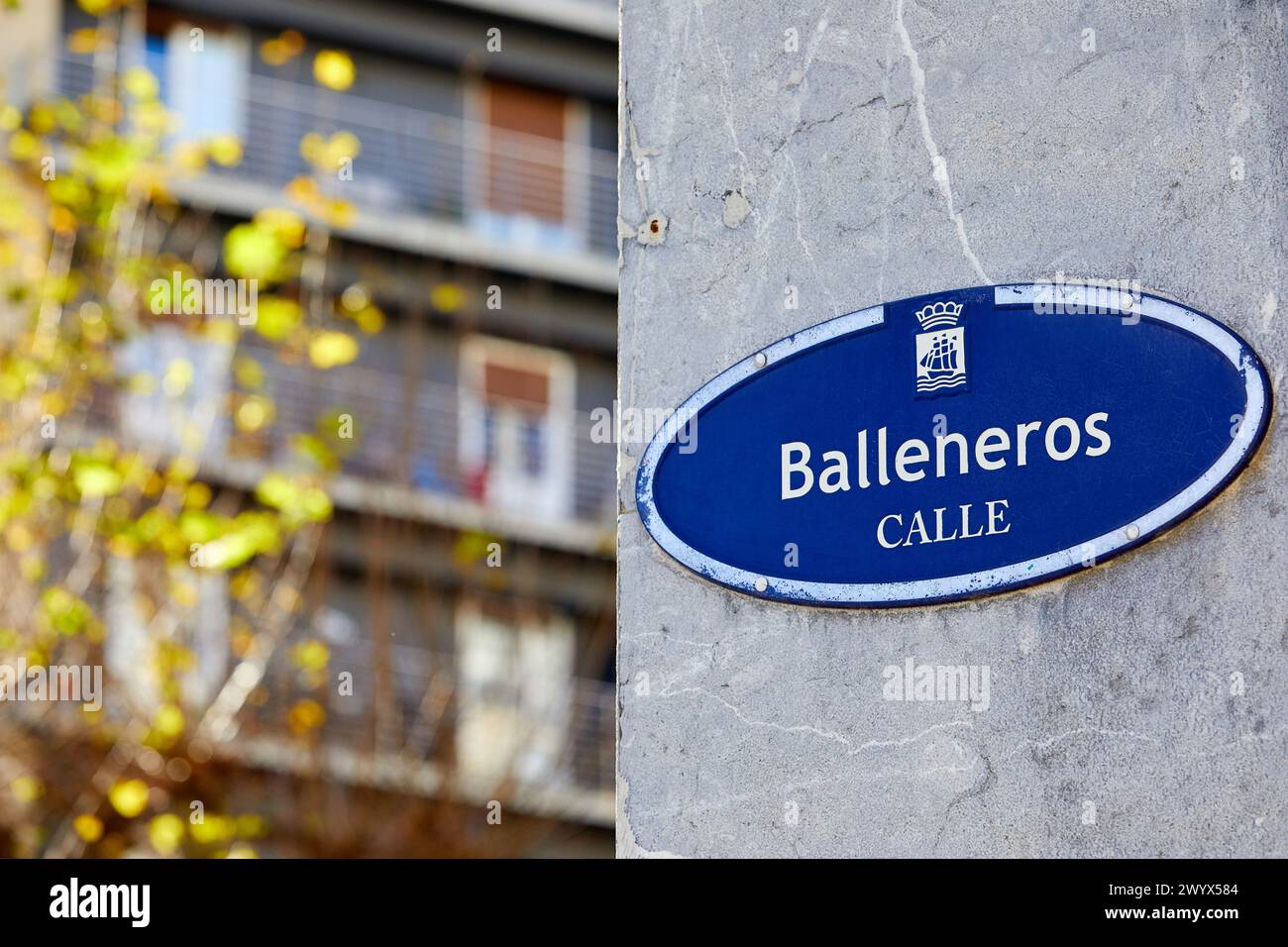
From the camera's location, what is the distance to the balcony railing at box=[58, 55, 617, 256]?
19375 mm

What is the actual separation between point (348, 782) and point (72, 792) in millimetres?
1990

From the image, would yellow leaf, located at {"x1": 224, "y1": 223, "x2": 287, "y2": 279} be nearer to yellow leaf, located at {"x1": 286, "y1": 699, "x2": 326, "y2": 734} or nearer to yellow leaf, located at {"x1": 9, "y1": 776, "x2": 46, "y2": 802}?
yellow leaf, located at {"x1": 286, "y1": 699, "x2": 326, "y2": 734}

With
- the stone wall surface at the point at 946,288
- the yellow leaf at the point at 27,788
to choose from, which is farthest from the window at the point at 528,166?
the stone wall surface at the point at 946,288

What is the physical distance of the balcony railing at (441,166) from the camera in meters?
19.4

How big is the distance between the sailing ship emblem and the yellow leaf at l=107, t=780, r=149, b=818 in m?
7.86

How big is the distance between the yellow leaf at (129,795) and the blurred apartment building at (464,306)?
134 inches

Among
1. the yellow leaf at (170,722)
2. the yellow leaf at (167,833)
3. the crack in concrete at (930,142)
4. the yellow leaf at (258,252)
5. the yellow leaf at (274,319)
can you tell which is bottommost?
the yellow leaf at (167,833)

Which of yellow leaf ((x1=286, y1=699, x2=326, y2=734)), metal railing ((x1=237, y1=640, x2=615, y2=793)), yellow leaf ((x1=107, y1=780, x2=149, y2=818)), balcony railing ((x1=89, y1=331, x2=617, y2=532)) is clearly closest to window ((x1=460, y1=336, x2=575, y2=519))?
balcony railing ((x1=89, y1=331, x2=617, y2=532))

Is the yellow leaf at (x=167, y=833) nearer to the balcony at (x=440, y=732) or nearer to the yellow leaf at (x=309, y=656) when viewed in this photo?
the balcony at (x=440, y=732)

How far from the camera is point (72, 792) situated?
11.5m
